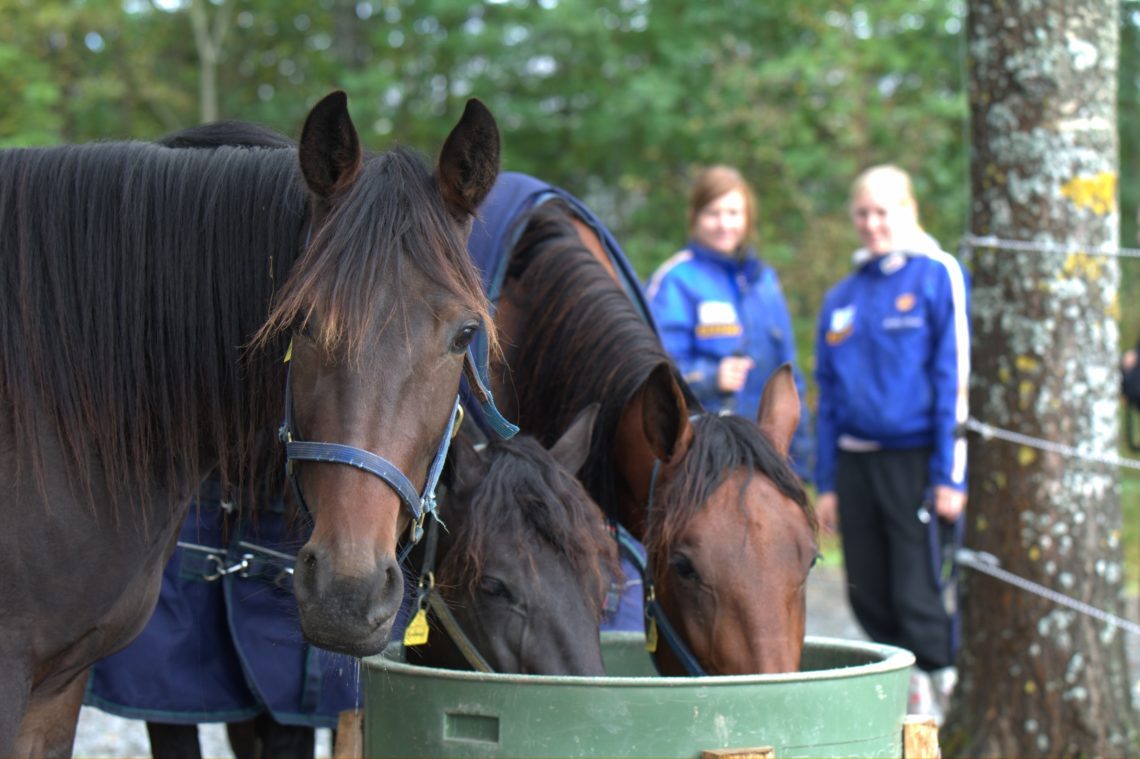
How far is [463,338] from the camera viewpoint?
7.32ft

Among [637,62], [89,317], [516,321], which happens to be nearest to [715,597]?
[516,321]

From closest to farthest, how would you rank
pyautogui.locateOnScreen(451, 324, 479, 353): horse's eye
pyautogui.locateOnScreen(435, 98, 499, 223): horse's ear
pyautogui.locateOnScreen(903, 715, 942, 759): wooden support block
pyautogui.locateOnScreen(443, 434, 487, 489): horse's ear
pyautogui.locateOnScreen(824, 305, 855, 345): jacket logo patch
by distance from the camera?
pyautogui.locateOnScreen(451, 324, 479, 353): horse's eye < pyautogui.locateOnScreen(435, 98, 499, 223): horse's ear < pyautogui.locateOnScreen(903, 715, 942, 759): wooden support block < pyautogui.locateOnScreen(443, 434, 487, 489): horse's ear < pyautogui.locateOnScreen(824, 305, 855, 345): jacket logo patch

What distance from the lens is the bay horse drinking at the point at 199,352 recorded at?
2.11m

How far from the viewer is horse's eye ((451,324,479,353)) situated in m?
2.21

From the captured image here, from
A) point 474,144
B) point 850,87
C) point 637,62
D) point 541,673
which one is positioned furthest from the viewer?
point 637,62

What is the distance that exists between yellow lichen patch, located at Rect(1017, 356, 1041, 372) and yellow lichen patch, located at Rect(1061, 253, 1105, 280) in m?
0.30

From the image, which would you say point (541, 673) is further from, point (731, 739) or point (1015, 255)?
point (1015, 255)

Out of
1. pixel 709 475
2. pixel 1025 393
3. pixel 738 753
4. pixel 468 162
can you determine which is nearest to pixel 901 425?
pixel 1025 393

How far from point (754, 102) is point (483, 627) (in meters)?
9.72

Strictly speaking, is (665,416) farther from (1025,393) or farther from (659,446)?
(1025,393)

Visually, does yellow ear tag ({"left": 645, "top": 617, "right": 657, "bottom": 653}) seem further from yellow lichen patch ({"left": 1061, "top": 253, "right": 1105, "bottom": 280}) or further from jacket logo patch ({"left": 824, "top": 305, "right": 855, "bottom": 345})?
jacket logo patch ({"left": 824, "top": 305, "right": 855, "bottom": 345})

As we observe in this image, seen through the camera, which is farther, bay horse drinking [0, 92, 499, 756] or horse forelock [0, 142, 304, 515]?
horse forelock [0, 142, 304, 515]

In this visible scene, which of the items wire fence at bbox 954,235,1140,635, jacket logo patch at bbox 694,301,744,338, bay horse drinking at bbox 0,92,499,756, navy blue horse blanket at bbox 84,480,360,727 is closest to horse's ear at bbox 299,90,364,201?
bay horse drinking at bbox 0,92,499,756

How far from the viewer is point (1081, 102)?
4.17 m
